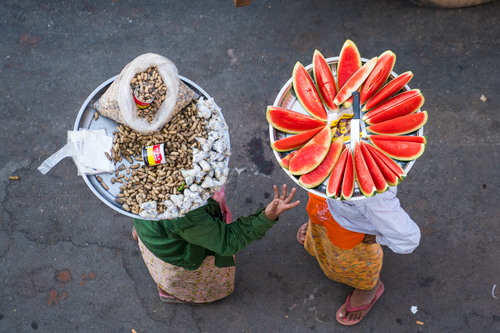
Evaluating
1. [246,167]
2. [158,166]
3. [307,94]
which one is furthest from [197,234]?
[246,167]

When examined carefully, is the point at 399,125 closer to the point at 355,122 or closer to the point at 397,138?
the point at 397,138

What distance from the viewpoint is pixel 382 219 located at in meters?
2.04

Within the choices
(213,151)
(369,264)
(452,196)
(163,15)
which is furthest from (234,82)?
(452,196)

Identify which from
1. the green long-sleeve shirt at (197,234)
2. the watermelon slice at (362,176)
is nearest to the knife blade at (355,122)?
the watermelon slice at (362,176)

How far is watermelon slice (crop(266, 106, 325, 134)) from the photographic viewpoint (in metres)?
2.14

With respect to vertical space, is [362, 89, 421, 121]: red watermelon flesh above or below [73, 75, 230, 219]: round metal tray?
above

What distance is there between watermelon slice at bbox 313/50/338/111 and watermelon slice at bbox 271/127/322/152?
7.2 inches

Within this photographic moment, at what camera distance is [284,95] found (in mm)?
2242

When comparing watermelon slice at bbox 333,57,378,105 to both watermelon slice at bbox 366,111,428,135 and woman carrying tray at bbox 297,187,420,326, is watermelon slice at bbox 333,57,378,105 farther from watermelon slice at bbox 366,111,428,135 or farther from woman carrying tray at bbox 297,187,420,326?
woman carrying tray at bbox 297,187,420,326

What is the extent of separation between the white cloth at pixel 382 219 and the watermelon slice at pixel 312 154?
1.04ft

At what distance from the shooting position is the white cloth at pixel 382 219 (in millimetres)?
2035

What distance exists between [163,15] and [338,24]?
1856 millimetres

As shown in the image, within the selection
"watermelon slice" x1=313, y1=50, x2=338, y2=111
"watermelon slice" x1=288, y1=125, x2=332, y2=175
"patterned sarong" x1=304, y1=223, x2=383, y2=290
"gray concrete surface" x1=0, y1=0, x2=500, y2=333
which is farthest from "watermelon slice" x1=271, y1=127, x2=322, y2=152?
"gray concrete surface" x1=0, y1=0, x2=500, y2=333

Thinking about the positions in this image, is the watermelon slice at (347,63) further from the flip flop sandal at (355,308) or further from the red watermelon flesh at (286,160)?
the flip flop sandal at (355,308)
